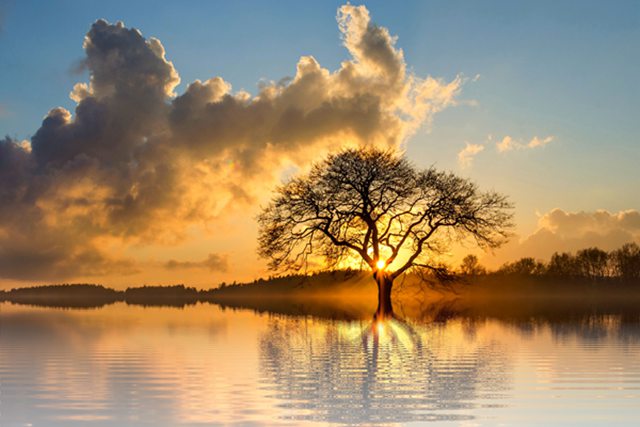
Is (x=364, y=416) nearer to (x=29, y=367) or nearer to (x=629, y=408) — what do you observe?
(x=629, y=408)

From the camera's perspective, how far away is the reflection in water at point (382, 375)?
35.7ft

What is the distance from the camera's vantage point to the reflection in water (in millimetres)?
10891

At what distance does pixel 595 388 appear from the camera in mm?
13320

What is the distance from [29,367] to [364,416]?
31.8 ft

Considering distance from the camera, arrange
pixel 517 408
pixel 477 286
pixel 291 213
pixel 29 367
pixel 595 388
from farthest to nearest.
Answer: pixel 477 286, pixel 291 213, pixel 29 367, pixel 595 388, pixel 517 408

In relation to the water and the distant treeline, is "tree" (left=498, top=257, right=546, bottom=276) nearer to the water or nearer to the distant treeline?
the distant treeline

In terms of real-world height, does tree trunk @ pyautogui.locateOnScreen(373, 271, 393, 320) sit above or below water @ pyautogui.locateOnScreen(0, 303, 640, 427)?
above

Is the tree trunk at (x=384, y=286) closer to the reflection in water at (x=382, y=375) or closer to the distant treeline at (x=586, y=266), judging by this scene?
the reflection in water at (x=382, y=375)

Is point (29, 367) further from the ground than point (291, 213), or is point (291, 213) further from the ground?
point (291, 213)

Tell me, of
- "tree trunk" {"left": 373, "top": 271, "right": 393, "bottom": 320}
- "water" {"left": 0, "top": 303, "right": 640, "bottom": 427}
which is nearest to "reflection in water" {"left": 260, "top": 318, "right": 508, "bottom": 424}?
"water" {"left": 0, "top": 303, "right": 640, "bottom": 427}

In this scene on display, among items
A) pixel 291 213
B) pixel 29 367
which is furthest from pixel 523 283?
pixel 29 367

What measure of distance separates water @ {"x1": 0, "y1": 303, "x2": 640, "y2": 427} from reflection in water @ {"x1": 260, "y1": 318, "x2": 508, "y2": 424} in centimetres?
3

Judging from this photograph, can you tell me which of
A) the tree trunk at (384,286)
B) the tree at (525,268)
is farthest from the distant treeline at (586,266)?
the tree trunk at (384,286)

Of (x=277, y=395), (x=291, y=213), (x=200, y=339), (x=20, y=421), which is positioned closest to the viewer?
(x=20, y=421)
